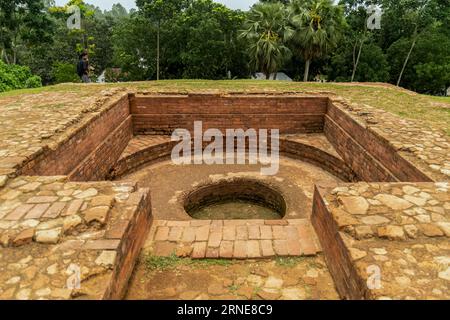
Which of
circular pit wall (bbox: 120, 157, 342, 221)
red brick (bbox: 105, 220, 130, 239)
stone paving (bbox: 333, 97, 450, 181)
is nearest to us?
red brick (bbox: 105, 220, 130, 239)

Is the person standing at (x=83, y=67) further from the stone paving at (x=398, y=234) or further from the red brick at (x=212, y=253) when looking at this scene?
the stone paving at (x=398, y=234)

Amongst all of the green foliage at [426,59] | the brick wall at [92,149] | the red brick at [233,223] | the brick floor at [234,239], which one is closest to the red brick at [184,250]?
the brick floor at [234,239]

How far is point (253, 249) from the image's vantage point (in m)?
3.17

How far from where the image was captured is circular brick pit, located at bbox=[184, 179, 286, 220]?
5961mm

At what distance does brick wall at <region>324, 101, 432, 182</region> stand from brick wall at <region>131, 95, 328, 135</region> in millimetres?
636

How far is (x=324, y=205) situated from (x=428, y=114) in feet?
16.2

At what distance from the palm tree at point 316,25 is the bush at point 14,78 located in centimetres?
1336

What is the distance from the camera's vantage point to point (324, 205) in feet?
10.3

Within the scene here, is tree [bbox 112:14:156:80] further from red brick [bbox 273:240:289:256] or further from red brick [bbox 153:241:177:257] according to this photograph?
red brick [bbox 273:240:289:256]

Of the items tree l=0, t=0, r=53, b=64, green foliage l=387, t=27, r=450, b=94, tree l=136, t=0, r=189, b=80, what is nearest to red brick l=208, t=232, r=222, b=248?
tree l=0, t=0, r=53, b=64

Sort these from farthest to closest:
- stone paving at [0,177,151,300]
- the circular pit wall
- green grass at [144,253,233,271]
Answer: the circular pit wall, green grass at [144,253,233,271], stone paving at [0,177,151,300]

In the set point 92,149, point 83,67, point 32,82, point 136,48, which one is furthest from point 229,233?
point 136,48

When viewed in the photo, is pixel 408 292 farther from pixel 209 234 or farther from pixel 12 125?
pixel 12 125
